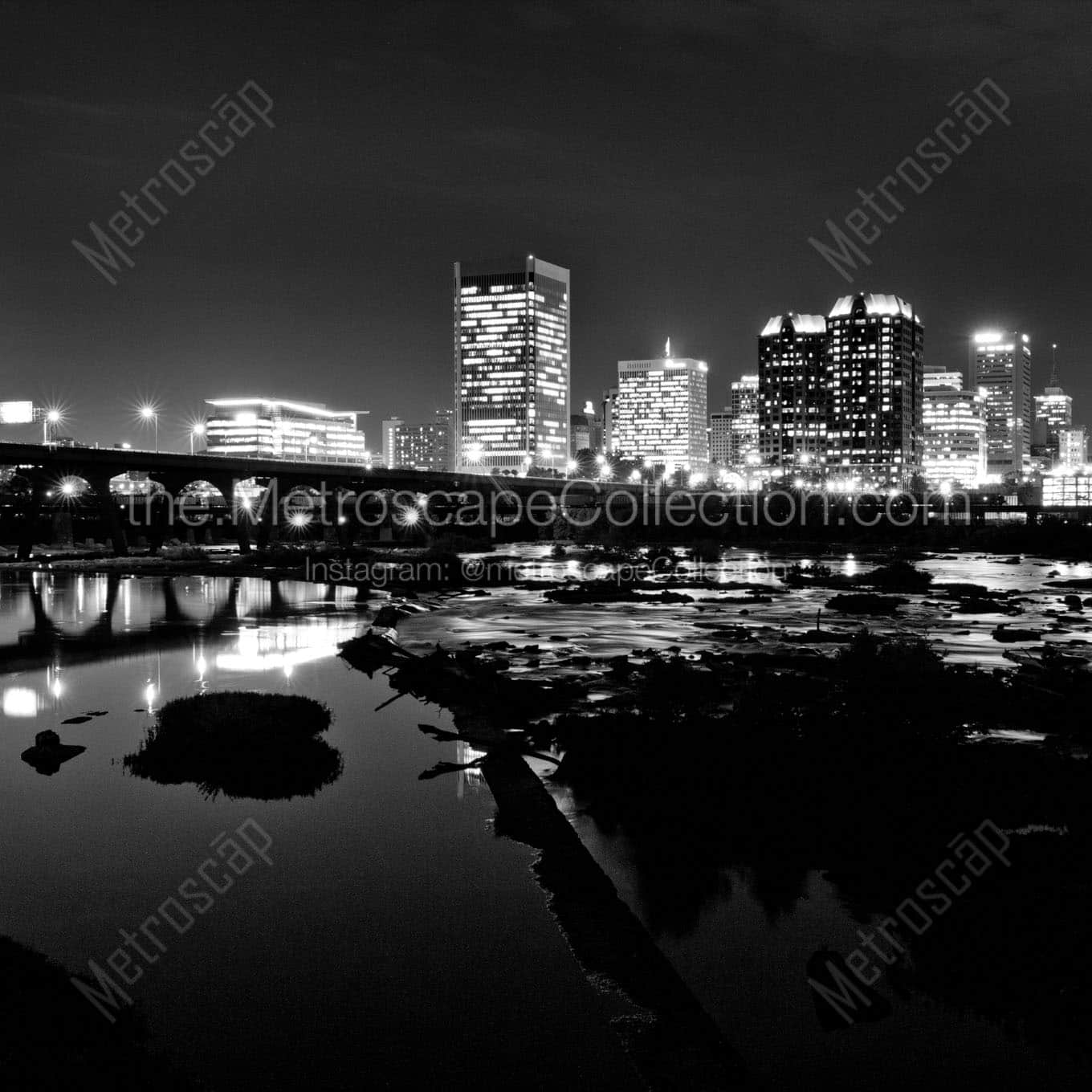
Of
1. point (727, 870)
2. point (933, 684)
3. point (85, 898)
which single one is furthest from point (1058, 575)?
point (85, 898)

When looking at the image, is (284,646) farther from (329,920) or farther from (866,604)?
(866,604)

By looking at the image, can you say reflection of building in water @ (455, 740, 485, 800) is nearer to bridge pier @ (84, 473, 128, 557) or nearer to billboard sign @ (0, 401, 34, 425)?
bridge pier @ (84, 473, 128, 557)

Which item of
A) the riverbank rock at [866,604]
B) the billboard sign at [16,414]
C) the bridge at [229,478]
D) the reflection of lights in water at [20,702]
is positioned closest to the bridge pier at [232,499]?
the bridge at [229,478]

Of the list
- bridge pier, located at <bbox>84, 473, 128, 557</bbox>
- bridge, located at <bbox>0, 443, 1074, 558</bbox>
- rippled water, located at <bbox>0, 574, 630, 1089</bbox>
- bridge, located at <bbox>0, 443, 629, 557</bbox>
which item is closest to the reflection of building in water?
rippled water, located at <bbox>0, 574, 630, 1089</bbox>

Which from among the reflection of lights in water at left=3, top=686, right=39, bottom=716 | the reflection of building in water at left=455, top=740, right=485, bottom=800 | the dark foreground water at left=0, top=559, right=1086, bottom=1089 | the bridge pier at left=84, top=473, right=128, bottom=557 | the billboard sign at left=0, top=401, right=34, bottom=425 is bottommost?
the dark foreground water at left=0, top=559, right=1086, bottom=1089

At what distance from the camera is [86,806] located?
836 inches

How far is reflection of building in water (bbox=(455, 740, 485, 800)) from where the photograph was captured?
2232 cm

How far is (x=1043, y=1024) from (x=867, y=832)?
20.1ft

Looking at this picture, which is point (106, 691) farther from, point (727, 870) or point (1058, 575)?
point (1058, 575)

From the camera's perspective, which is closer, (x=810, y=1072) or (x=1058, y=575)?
(x=810, y=1072)

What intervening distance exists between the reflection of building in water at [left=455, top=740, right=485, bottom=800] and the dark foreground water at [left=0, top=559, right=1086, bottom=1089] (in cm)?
13

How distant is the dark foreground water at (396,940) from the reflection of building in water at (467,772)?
0.42 feet

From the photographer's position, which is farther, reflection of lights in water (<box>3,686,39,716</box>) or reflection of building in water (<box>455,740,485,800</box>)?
reflection of lights in water (<box>3,686,39,716</box>)

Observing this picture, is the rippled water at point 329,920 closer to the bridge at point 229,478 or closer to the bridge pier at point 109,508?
the bridge at point 229,478
